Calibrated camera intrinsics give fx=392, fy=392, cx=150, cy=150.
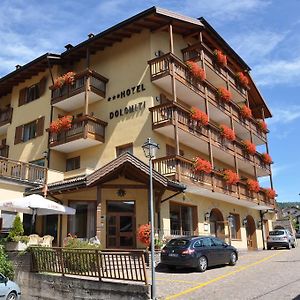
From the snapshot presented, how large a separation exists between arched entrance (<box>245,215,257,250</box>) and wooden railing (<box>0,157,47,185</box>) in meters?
18.8

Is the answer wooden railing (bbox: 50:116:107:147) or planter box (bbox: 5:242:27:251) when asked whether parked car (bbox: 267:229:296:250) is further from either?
planter box (bbox: 5:242:27:251)

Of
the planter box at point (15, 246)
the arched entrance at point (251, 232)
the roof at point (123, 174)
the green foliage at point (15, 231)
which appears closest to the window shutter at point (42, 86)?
the roof at point (123, 174)

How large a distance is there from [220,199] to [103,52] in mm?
13247

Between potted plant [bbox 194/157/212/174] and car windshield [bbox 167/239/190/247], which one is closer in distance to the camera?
car windshield [bbox 167/239/190/247]

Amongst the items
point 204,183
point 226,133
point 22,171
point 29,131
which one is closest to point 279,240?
point 226,133

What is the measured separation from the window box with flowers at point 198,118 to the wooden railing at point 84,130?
18.6 feet

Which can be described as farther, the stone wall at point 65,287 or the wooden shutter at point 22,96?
the wooden shutter at point 22,96

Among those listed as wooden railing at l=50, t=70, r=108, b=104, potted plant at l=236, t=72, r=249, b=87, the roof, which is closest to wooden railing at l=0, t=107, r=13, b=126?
wooden railing at l=50, t=70, r=108, b=104

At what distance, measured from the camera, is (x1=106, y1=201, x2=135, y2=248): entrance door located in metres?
20.8

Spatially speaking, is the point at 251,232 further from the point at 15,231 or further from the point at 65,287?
the point at 65,287

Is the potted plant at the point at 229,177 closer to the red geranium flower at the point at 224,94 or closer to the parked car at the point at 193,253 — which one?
the red geranium flower at the point at 224,94

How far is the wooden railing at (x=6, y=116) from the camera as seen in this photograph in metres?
31.1

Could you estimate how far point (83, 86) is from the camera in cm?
2553

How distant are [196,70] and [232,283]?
15.9 meters
